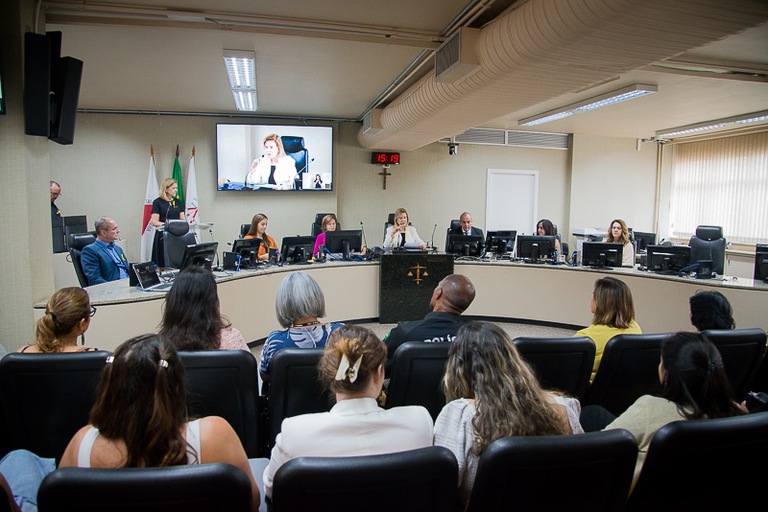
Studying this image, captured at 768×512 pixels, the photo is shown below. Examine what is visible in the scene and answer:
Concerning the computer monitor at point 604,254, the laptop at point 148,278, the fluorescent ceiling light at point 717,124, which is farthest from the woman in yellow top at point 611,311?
the fluorescent ceiling light at point 717,124

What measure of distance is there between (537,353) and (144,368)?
5.59ft

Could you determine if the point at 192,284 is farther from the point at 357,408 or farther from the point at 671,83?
the point at 671,83

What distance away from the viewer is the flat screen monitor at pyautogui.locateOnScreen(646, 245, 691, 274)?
5520 mm

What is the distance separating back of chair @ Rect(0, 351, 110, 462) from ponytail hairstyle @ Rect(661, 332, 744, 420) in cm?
203

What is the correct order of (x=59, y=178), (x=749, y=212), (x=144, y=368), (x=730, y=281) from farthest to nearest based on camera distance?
(x=749, y=212), (x=59, y=178), (x=730, y=281), (x=144, y=368)

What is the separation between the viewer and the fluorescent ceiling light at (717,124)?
7539 millimetres

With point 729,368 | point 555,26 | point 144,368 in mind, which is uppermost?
point 555,26

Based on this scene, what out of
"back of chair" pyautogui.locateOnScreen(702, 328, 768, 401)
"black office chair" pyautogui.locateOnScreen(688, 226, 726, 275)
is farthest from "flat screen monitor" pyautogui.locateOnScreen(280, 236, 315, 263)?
"black office chair" pyautogui.locateOnScreen(688, 226, 726, 275)

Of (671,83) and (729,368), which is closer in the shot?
(729,368)

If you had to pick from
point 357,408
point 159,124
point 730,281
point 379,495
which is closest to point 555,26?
point 357,408

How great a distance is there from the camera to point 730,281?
510cm

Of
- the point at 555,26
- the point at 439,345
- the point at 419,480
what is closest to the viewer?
the point at 419,480

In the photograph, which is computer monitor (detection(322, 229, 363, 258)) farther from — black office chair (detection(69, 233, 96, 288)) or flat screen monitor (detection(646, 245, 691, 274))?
flat screen monitor (detection(646, 245, 691, 274))

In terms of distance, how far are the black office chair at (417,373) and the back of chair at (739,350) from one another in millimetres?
1318
